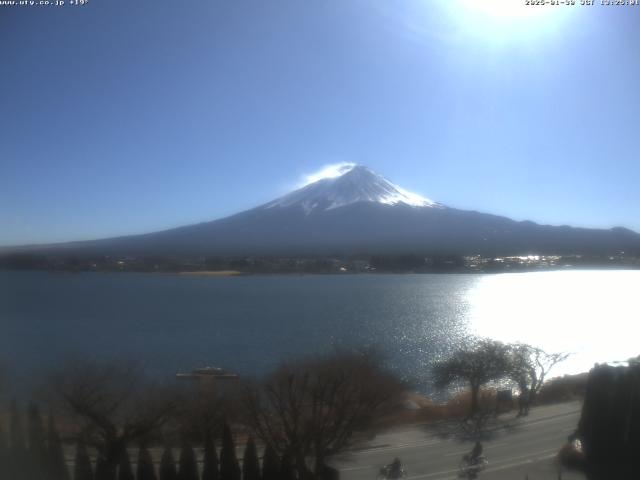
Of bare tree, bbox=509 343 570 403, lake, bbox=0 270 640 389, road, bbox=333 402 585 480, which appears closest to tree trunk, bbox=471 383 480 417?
road, bbox=333 402 585 480

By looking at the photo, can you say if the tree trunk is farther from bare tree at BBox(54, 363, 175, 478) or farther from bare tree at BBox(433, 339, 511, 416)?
bare tree at BBox(54, 363, 175, 478)

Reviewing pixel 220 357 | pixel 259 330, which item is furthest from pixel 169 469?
pixel 259 330

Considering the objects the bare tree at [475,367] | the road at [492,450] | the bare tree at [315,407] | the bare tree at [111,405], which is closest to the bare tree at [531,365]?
the bare tree at [475,367]

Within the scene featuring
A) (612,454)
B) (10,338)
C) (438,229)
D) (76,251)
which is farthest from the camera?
(438,229)

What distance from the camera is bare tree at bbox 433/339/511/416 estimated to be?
150 inches

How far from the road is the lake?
26.8 inches

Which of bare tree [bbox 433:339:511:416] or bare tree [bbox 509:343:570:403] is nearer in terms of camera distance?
bare tree [bbox 509:343:570:403]

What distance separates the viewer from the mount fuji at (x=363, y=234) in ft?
24.1

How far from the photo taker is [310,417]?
3.42 m

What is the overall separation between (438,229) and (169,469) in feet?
20.0

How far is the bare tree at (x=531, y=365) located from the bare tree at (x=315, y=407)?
2.91 feet

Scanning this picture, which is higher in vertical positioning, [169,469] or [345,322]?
[345,322]

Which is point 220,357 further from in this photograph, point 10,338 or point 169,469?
point 10,338

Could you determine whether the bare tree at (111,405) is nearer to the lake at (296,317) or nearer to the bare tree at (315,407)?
the lake at (296,317)
